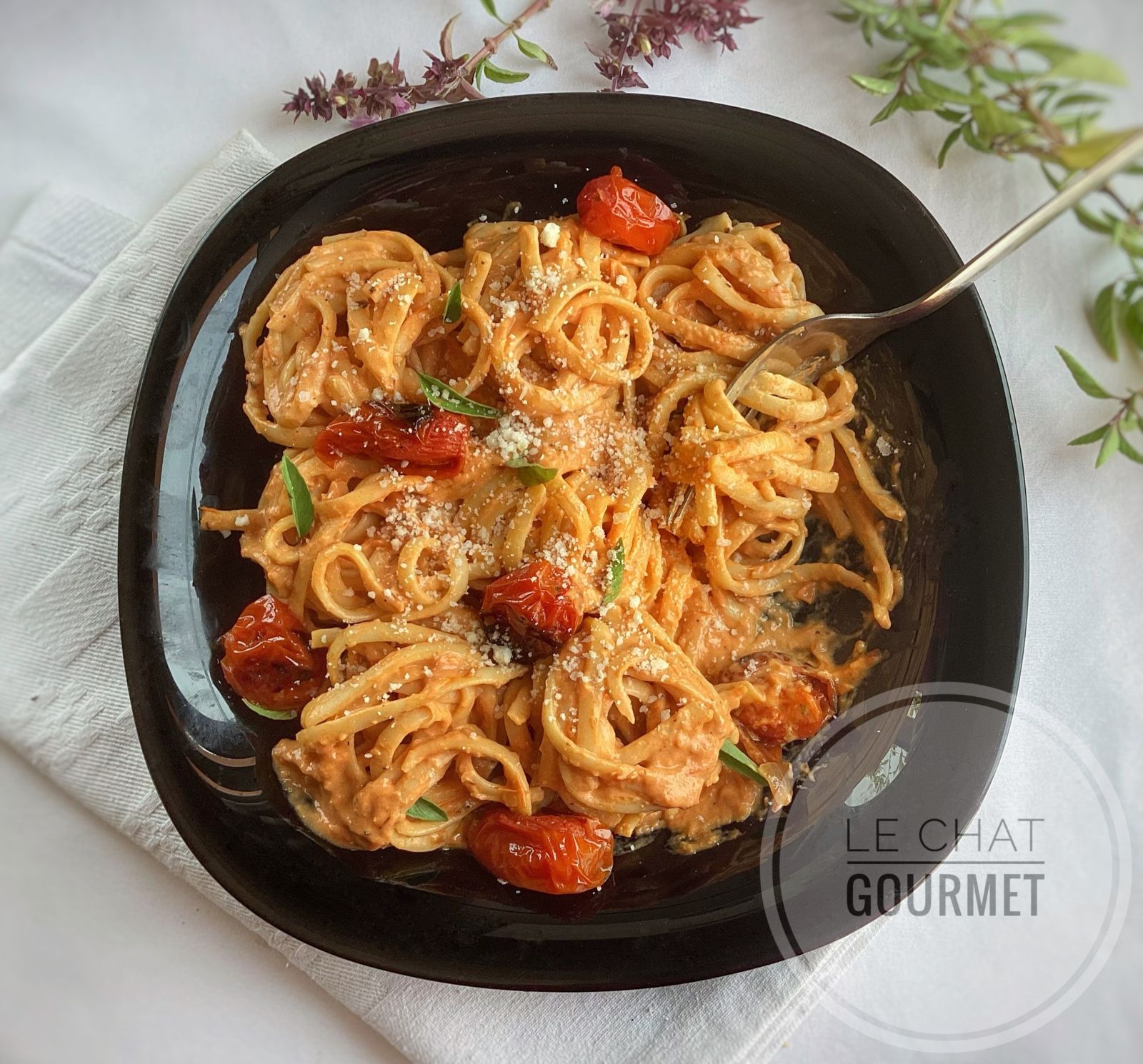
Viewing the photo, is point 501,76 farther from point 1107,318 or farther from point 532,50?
point 1107,318

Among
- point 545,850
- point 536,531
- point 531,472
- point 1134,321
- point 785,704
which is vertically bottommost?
point 545,850

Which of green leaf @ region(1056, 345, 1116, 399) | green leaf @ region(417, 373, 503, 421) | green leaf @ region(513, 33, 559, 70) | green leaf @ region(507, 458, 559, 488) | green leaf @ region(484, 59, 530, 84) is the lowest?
green leaf @ region(1056, 345, 1116, 399)

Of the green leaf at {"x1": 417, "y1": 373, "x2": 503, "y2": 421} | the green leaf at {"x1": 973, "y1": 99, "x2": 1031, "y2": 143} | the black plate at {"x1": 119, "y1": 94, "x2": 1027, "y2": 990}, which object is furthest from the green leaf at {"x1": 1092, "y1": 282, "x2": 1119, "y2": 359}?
the green leaf at {"x1": 417, "y1": 373, "x2": 503, "y2": 421}

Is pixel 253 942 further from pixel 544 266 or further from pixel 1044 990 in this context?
pixel 1044 990

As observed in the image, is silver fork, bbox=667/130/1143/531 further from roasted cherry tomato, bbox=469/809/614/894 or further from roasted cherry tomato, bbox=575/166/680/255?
roasted cherry tomato, bbox=469/809/614/894

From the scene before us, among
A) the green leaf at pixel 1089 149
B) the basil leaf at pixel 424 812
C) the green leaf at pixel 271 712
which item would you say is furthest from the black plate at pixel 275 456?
the green leaf at pixel 1089 149

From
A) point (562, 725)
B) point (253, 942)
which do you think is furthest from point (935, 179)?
point (253, 942)

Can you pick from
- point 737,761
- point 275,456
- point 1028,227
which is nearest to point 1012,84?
point 1028,227
